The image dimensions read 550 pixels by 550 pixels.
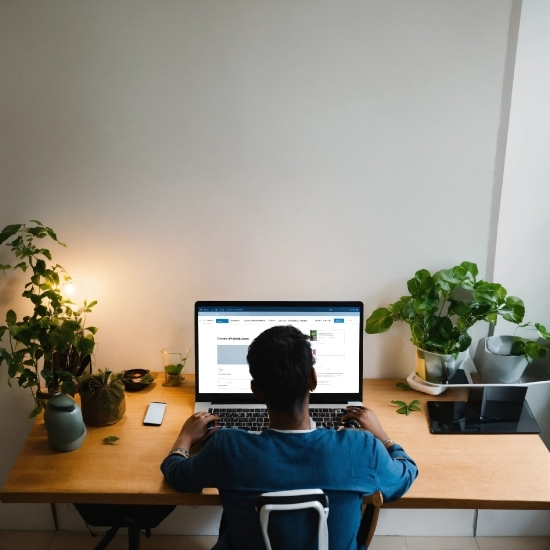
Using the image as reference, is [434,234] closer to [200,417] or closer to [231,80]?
[231,80]

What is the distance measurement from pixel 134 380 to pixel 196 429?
481 mm

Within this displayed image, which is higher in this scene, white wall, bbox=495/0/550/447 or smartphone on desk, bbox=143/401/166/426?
white wall, bbox=495/0/550/447

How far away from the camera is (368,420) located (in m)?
1.74

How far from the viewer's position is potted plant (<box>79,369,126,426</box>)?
184cm

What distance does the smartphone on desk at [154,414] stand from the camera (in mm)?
1873

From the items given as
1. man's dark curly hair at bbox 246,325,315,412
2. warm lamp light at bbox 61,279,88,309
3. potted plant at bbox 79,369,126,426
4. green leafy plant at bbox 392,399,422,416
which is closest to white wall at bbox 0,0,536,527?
warm lamp light at bbox 61,279,88,309

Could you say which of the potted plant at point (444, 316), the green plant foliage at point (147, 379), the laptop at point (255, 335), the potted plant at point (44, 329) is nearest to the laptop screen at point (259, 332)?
the laptop at point (255, 335)

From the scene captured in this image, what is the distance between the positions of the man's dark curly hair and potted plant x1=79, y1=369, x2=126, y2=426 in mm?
692

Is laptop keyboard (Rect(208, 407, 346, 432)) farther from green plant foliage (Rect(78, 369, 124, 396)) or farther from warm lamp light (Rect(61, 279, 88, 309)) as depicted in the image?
warm lamp light (Rect(61, 279, 88, 309))

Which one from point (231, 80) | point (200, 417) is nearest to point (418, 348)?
point (200, 417)

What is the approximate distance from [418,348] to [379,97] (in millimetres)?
901

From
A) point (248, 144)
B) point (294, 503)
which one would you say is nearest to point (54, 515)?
point (294, 503)

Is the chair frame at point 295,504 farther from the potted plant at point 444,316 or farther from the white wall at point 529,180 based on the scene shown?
the white wall at point 529,180

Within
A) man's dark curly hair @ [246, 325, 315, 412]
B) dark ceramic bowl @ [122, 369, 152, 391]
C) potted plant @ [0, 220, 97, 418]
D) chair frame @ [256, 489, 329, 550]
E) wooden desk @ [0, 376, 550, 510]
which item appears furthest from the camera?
dark ceramic bowl @ [122, 369, 152, 391]
